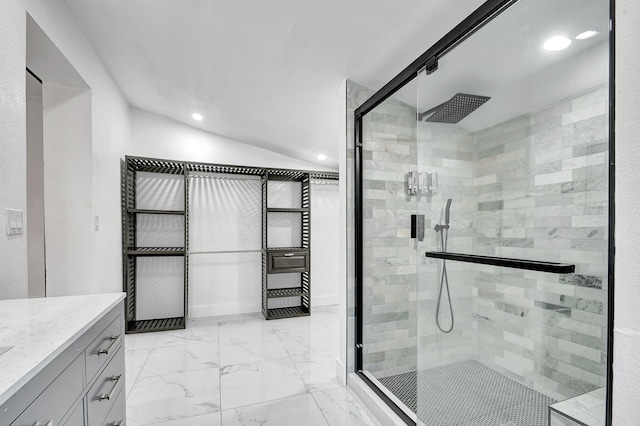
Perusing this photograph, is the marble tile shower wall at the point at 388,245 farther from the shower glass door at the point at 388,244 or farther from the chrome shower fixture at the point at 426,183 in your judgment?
the chrome shower fixture at the point at 426,183

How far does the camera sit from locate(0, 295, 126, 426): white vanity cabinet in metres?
0.60

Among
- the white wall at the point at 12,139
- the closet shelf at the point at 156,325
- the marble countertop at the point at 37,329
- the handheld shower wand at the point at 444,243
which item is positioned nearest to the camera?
the marble countertop at the point at 37,329

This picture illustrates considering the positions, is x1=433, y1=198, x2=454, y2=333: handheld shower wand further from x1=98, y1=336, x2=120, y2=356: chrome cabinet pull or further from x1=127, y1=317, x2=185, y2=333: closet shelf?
x1=127, y1=317, x2=185, y2=333: closet shelf

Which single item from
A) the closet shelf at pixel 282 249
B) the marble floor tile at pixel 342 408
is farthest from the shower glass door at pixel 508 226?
the closet shelf at pixel 282 249

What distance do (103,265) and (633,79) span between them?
310 cm

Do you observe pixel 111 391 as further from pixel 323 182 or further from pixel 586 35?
pixel 323 182

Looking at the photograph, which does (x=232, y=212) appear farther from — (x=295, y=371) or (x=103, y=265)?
(x=295, y=371)

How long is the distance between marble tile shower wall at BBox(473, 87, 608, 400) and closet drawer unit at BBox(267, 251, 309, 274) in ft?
6.79

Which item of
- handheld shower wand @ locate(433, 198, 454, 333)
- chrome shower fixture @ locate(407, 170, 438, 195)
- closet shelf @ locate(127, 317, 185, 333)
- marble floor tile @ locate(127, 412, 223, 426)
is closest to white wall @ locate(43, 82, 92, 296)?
marble floor tile @ locate(127, 412, 223, 426)

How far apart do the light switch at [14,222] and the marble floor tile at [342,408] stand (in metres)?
1.81

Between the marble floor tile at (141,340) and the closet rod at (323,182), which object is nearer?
the marble floor tile at (141,340)

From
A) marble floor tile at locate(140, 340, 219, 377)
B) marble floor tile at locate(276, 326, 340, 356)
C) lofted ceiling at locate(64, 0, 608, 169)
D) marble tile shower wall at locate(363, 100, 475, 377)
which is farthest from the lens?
marble floor tile at locate(276, 326, 340, 356)

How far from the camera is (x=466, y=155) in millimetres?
1738

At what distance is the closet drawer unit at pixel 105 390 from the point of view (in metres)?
0.93
